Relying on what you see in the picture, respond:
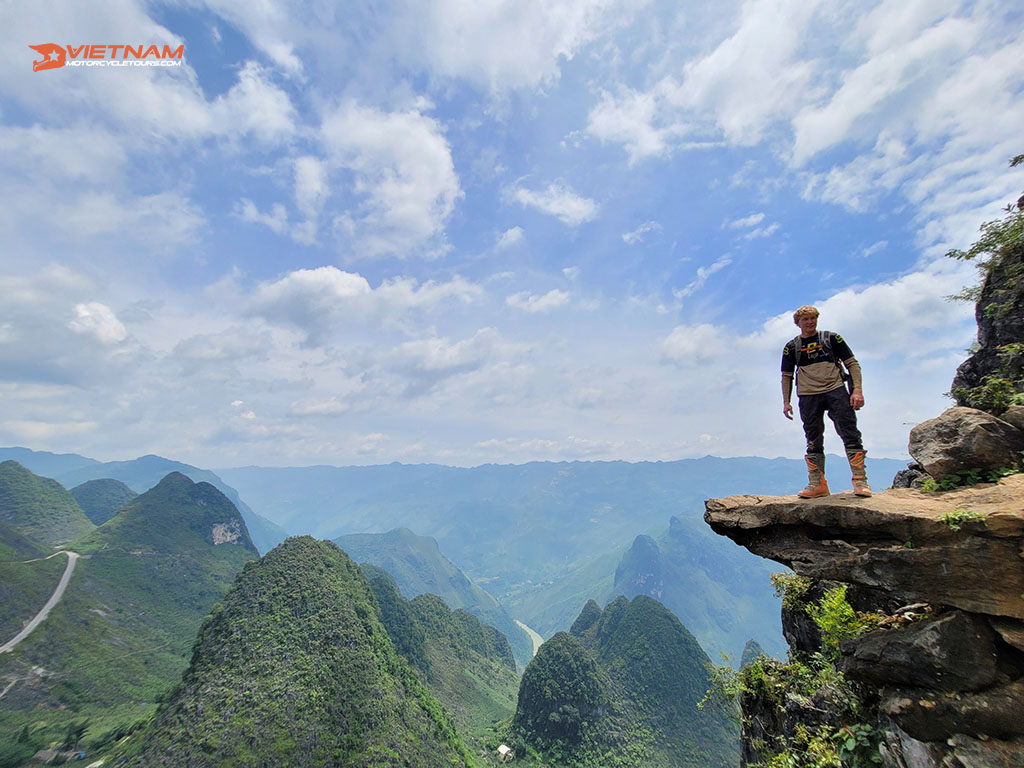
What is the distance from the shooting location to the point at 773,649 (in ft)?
640

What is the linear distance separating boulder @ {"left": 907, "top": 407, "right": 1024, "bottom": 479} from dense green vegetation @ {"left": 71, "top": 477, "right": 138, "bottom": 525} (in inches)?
7341

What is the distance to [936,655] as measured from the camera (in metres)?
5.29

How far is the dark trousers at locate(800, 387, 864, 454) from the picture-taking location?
23.4 ft

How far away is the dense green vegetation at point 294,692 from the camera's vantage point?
29.5 metres

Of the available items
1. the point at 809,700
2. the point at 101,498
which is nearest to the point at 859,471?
the point at 809,700

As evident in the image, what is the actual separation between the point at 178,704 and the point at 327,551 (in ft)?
86.6

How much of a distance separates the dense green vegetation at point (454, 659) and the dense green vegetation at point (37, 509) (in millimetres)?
73564

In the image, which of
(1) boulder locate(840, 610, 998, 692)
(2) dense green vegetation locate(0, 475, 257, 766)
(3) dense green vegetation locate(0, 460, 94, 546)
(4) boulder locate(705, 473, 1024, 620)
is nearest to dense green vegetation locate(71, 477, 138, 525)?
(3) dense green vegetation locate(0, 460, 94, 546)

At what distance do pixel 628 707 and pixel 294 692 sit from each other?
197ft

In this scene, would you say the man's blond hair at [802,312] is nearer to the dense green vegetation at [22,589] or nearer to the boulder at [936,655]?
the boulder at [936,655]

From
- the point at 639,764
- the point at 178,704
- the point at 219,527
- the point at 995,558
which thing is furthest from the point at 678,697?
the point at 219,527

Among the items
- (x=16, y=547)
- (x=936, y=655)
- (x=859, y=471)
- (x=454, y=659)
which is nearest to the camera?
(x=936, y=655)

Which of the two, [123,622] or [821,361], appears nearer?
[821,361]

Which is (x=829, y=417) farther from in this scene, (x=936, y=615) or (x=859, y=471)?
(x=936, y=615)
